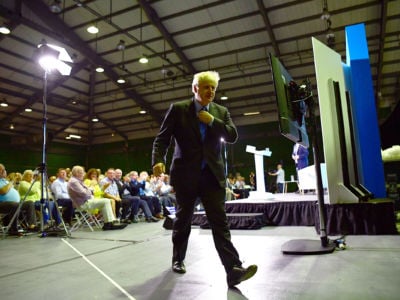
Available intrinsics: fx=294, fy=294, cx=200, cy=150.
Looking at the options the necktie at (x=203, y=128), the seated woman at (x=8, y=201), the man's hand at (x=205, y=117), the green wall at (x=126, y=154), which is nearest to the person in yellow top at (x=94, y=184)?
the seated woman at (x=8, y=201)

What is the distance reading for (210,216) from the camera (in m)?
1.69

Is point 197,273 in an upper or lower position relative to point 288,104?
lower

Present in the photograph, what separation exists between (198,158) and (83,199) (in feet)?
10.6

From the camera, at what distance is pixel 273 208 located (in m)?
4.02

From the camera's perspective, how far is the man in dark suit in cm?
169

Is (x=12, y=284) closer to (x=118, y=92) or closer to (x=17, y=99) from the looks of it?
(x=118, y=92)

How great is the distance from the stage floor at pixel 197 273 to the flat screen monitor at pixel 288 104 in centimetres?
90

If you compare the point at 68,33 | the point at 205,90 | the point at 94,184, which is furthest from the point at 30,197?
the point at 68,33

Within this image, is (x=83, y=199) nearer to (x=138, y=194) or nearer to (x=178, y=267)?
(x=138, y=194)

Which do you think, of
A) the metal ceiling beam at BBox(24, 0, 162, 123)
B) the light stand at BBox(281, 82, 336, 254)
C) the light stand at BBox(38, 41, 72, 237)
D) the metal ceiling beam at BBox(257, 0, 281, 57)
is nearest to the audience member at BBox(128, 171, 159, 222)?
the light stand at BBox(38, 41, 72, 237)

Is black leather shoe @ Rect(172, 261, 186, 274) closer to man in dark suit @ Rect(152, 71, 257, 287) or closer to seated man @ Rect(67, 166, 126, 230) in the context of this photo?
man in dark suit @ Rect(152, 71, 257, 287)

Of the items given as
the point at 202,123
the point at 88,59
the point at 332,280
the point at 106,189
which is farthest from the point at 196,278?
the point at 88,59

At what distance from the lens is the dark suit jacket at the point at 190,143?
1742 millimetres

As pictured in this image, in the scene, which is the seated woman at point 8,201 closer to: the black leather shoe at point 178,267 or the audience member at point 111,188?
the audience member at point 111,188
